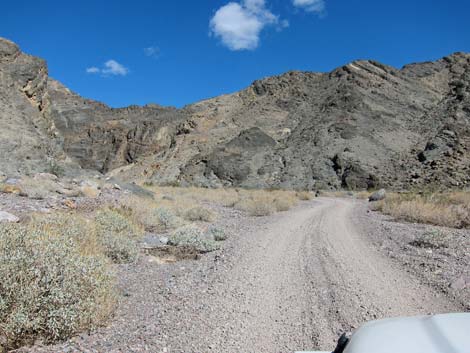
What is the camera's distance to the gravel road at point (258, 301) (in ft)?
14.2

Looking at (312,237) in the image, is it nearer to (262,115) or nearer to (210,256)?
(210,256)

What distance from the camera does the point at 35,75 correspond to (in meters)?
35.5

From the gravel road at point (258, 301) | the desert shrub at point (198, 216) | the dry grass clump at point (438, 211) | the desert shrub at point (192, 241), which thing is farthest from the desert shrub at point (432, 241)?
the desert shrub at point (198, 216)

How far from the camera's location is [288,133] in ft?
206

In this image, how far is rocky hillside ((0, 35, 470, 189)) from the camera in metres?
34.0

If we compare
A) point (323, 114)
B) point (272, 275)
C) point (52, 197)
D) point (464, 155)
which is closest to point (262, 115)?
point (323, 114)

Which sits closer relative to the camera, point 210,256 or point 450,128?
point 210,256

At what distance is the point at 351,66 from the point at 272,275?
7186 centimetres

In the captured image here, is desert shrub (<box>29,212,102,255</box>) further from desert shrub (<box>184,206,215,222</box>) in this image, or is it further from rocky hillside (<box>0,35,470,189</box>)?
rocky hillside (<box>0,35,470,189</box>)

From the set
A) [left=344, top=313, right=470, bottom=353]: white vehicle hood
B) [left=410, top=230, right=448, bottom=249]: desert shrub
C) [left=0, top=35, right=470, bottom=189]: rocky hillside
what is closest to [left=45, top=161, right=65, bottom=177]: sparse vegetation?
[left=0, top=35, right=470, bottom=189]: rocky hillside

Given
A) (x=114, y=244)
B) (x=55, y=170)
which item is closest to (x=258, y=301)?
(x=114, y=244)

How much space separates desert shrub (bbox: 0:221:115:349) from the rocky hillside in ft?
73.1

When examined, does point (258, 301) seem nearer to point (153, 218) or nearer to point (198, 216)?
point (153, 218)

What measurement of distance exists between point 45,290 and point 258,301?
2772 mm
